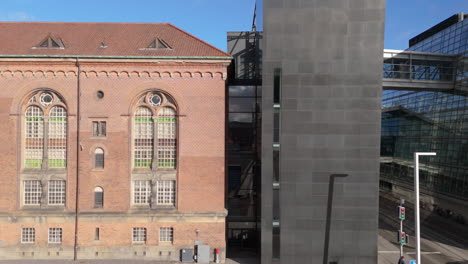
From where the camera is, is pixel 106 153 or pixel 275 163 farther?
pixel 106 153

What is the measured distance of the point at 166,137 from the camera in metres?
21.7

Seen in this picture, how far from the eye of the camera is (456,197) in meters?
35.0

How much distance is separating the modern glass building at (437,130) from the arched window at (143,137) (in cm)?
3230

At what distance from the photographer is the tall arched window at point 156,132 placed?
70.7 feet

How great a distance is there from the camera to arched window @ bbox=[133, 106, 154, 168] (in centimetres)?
2162

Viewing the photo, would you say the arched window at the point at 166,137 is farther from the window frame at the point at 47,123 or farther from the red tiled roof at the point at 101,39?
the window frame at the point at 47,123

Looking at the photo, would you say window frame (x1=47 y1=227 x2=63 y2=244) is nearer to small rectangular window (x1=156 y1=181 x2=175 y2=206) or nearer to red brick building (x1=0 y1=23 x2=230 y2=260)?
red brick building (x1=0 y1=23 x2=230 y2=260)

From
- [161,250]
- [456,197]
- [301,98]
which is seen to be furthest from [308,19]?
[456,197]

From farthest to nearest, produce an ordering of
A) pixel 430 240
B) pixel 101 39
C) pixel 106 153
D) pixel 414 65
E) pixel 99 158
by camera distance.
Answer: pixel 414 65 → pixel 430 240 → pixel 101 39 → pixel 99 158 → pixel 106 153

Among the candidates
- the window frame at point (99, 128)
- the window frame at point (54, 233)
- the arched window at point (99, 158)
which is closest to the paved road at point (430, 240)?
the arched window at point (99, 158)

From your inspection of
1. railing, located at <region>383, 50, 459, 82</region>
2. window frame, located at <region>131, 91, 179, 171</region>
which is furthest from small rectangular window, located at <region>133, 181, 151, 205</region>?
railing, located at <region>383, 50, 459, 82</region>

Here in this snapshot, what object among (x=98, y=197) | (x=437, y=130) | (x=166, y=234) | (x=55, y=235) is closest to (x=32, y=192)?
(x=55, y=235)

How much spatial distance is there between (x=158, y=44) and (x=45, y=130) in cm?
1095

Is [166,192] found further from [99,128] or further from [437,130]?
[437,130]
